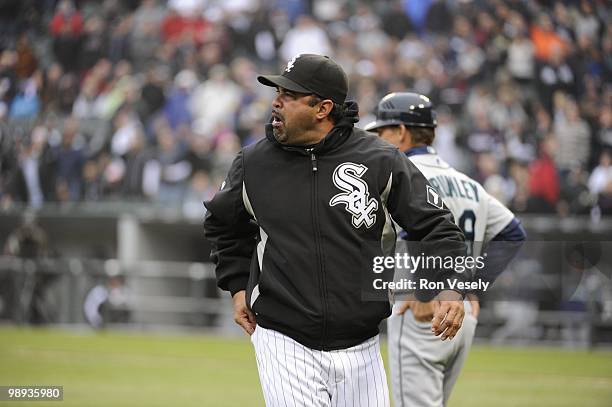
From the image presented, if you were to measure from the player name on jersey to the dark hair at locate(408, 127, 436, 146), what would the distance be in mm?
292

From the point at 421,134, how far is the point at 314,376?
6.57ft

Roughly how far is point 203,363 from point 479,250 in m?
8.46

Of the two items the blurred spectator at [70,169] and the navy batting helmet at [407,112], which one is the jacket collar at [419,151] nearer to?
the navy batting helmet at [407,112]

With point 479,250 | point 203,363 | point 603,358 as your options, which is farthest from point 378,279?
point 603,358

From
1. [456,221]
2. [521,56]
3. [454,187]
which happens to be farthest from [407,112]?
[521,56]

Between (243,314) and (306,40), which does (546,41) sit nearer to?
(306,40)

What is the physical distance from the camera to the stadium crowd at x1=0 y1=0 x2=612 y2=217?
1702 cm

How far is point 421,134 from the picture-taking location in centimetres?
627

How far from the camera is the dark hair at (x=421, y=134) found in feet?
20.5

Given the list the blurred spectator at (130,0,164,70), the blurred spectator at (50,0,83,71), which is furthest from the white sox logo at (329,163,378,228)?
the blurred spectator at (50,0,83,71)

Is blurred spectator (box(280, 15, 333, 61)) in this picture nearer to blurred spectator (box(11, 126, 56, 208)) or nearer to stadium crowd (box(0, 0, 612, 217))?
stadium crowd (box(0, 0, 612, 217))

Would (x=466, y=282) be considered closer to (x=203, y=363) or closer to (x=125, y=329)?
(x=203, y=363)

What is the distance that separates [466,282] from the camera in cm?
481

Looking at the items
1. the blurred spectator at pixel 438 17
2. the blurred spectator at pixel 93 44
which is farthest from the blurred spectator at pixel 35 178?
the blurred spectator at pixel 438 17
